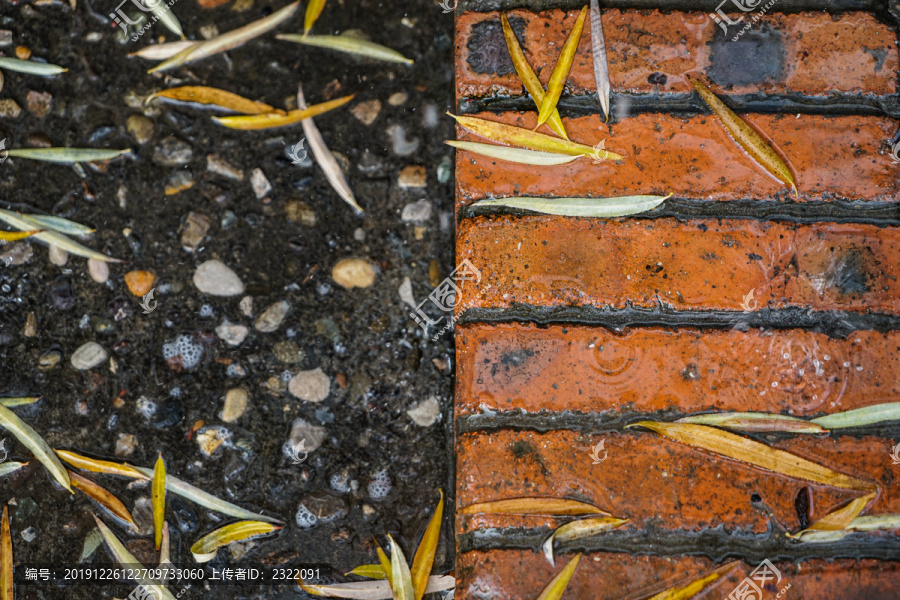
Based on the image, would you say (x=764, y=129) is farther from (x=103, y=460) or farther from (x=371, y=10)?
(x=103, y=460)

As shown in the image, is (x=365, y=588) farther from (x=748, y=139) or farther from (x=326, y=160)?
(x=748, y=139)

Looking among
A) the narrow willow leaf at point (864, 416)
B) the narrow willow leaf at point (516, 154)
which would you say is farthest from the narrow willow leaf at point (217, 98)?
the narrow willow leaf at point (864, 416)

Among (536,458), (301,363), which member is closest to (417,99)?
(301,363)

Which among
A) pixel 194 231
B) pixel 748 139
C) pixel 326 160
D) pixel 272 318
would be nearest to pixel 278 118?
pixel 326 160

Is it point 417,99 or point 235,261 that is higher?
point 417,99

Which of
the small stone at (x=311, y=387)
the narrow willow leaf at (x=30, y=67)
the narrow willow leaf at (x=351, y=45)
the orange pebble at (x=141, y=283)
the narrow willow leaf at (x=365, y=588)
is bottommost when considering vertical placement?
the narrow willow leaf at (x=365, y=588)

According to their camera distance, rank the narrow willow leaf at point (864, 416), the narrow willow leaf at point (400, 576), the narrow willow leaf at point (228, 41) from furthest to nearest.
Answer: the narrow willow leaf at point (228, 41) → the narrow willow leaf at point (400, 576) → the narrow willow leaf at point (864, 416)

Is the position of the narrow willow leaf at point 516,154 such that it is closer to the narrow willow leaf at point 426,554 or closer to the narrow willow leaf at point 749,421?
the narrow willow leaf at point 749,421
